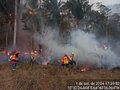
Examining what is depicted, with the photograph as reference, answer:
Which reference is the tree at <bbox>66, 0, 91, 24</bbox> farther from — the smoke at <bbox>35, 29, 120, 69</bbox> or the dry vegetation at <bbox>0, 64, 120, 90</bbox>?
the dry vegetation at <bbox>0, 64, 120, 90</bbox>

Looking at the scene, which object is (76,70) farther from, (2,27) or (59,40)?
(2,27)

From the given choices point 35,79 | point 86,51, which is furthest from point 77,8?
point 35,79

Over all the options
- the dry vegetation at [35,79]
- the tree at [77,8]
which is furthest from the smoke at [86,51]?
the tree at [77,8]

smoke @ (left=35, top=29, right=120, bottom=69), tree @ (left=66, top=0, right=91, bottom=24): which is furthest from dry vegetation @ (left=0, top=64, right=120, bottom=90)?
tree @ (left=66, top=0, right=91, bottom=24)

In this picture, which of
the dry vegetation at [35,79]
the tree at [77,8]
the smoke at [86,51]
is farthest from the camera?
the tree at [77,8]

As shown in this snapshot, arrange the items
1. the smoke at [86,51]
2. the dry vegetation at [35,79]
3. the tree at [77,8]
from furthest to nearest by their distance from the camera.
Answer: the tree at [77,8], the smoke at [86,51], the dry vegetation at [35,79]

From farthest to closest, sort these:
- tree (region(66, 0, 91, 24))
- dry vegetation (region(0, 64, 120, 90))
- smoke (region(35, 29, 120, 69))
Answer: tree (region(66, 0, 91, 24))
smoke (region(35, 29, 120, 69))
dry vegetation (region(0, 64, 120, 90))

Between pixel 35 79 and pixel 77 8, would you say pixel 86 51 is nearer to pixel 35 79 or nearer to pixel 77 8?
pixel 35 79

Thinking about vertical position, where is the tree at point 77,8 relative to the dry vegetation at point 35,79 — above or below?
above

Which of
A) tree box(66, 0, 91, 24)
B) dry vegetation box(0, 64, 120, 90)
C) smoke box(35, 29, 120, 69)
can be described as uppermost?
tree box(66, 0, 91, 24)

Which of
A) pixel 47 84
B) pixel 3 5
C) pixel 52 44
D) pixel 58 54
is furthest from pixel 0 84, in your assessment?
pixel 3 5

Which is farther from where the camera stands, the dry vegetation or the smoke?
the smoke

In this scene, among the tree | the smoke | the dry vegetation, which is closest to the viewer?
the dry vegetation

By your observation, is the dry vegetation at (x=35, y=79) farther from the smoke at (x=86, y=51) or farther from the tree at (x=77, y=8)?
the tree at (x=77, y=8)
